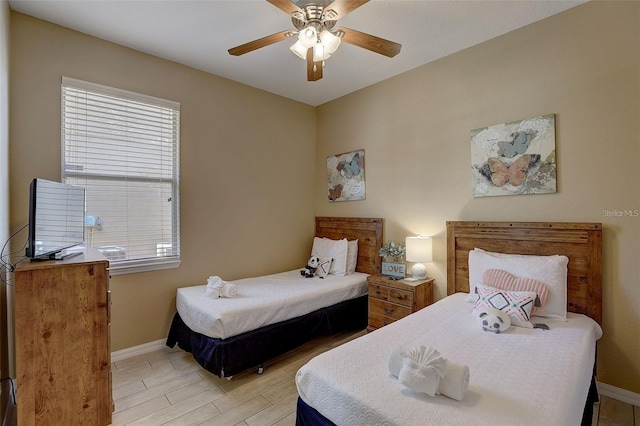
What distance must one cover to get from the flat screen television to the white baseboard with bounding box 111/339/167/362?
45.0 inches

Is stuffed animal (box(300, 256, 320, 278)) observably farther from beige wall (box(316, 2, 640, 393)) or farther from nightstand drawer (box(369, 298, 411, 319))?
beige wall (box(316, 2, 640, 393))

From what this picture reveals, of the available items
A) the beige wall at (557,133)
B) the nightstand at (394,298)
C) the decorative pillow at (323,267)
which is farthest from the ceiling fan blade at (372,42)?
the decorative pillow at (323,267)

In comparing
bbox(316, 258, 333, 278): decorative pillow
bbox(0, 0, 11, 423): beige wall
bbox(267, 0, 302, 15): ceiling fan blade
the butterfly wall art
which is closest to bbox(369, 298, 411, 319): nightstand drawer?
bbox(316, 258, 333, 278): decorative pillow

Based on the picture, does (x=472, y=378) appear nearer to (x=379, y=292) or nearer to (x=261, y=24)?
(x=379, y=292)

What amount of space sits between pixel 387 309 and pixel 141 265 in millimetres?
2382

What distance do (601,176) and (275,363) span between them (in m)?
2.95

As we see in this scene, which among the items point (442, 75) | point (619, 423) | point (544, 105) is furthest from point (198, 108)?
point (619, 423)

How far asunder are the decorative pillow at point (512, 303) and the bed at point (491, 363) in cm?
7

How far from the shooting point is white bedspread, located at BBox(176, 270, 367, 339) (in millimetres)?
2367

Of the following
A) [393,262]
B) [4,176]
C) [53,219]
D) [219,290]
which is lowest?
[219,290]

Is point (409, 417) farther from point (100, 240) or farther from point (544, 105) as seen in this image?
point (100, 240)

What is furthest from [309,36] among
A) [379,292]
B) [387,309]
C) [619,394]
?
[619,394]

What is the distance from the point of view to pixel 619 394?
2.12m
